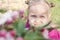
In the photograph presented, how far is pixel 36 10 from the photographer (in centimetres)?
91

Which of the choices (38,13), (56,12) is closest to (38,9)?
(38,13)

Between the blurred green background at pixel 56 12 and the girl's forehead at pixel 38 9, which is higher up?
the girl's forehead at pixel 38 9

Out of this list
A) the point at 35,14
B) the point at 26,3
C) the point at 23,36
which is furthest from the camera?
the point at 26,3

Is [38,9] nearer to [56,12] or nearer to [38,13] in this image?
[38,13]

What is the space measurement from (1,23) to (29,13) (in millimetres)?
317

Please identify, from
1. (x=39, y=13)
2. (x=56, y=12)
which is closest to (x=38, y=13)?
(x=39, y=13)

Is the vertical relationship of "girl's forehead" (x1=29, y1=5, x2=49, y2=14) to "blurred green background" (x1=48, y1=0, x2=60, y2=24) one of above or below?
above

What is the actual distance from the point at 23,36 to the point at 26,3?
45 centimetres

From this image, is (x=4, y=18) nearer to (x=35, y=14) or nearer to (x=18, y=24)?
(x=18, y=24)

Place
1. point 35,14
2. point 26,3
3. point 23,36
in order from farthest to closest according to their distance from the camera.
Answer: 1. point 26,3
2. point 35,14
3. point 23,36

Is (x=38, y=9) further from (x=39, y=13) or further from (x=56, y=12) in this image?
(x=56, y=12)

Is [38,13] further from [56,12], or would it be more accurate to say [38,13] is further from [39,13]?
[56,12]

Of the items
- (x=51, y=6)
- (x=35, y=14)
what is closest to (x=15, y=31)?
(x=35, y=14)

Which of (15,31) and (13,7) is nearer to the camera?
(15,31)
